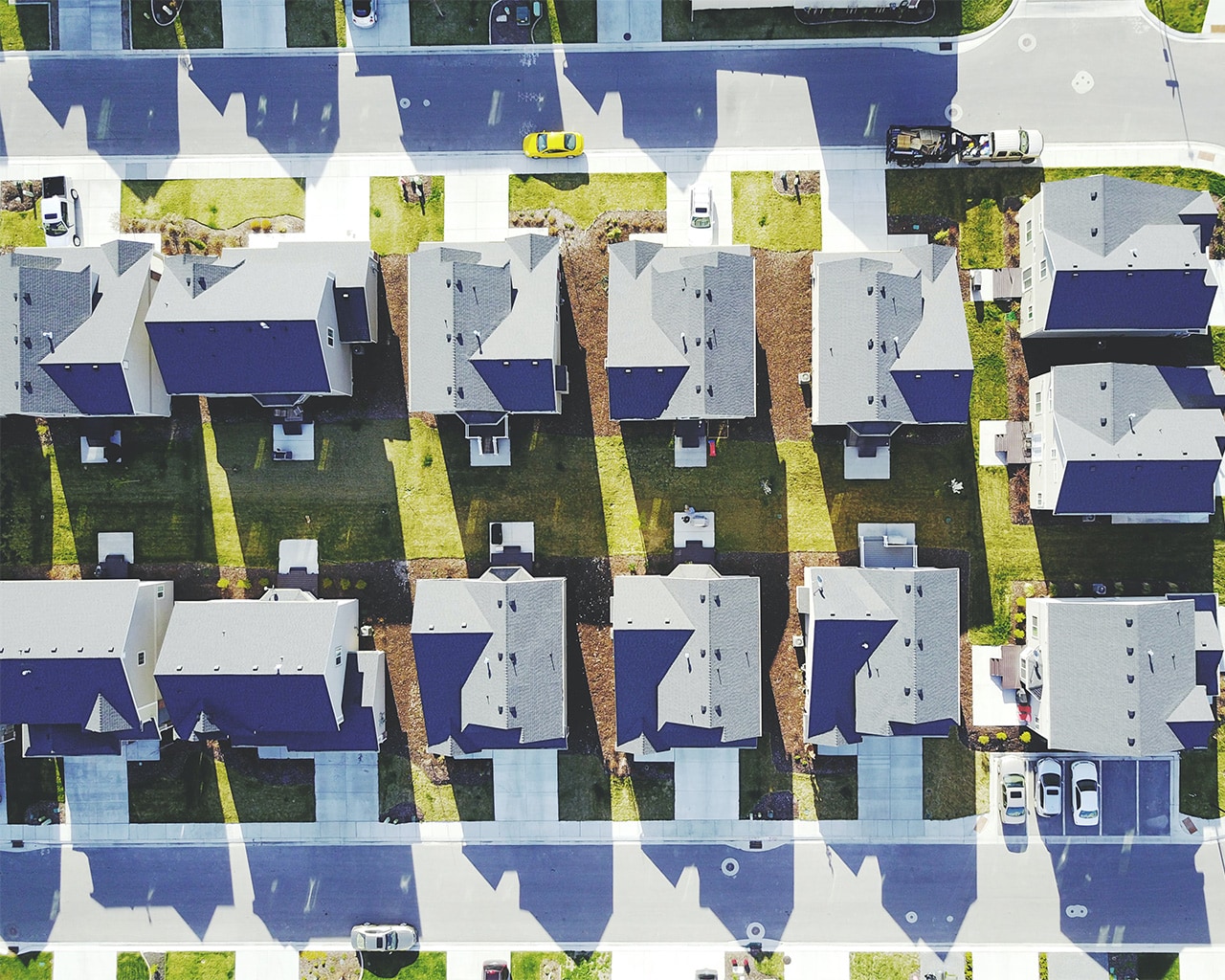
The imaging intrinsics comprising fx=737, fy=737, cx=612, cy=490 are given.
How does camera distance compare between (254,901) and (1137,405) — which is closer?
(1137,405)

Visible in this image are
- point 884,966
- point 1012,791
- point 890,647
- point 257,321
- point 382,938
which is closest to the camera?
point 257,321

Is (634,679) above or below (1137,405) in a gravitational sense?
below

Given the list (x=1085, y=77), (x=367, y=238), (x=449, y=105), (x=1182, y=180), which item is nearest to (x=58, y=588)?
(x=367, y=238)

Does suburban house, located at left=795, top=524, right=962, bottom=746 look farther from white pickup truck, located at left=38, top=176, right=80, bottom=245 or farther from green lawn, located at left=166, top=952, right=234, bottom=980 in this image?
white pickup truck, located at left=38, top=176, right=80, bottom=245

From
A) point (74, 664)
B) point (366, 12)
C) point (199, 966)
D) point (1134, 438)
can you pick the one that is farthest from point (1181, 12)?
point (199, 966)

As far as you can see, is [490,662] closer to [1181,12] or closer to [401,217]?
[401,217]

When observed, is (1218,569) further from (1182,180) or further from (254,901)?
(254,901)
